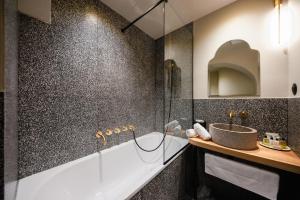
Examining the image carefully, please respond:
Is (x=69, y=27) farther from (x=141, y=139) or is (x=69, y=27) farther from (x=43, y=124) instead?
(x=141, y=139)

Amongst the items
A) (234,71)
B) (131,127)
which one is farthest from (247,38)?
(131,127)

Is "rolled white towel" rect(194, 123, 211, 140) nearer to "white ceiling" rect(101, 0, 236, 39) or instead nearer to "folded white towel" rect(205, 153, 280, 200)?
"folded white towel" rect(205, 153, 280, 200)

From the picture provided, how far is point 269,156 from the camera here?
3.18 ft

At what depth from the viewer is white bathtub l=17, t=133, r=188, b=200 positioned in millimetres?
911

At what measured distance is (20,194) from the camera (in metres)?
0.82

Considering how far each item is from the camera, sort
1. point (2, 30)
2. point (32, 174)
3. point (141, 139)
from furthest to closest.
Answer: point (141, 139)
point (32, 174)
point (2, 30)

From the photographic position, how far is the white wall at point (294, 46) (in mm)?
1012

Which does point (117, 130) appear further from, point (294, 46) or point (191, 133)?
point (294, 46)

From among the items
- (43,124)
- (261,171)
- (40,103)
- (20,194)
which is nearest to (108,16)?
(40,103)

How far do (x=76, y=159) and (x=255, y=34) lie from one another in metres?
2.24

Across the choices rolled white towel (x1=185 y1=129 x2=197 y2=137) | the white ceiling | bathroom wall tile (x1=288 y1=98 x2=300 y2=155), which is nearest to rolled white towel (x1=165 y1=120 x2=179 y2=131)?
rolled white towel (x1=185 y1=129 x2=197 y2=137)

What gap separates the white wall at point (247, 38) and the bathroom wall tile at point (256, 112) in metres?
0.10

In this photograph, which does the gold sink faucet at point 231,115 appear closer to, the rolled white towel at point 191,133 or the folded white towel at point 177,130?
the rolled white towel at point 191,133

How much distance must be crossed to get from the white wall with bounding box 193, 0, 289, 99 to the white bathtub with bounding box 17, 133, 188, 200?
1010 millimetres
